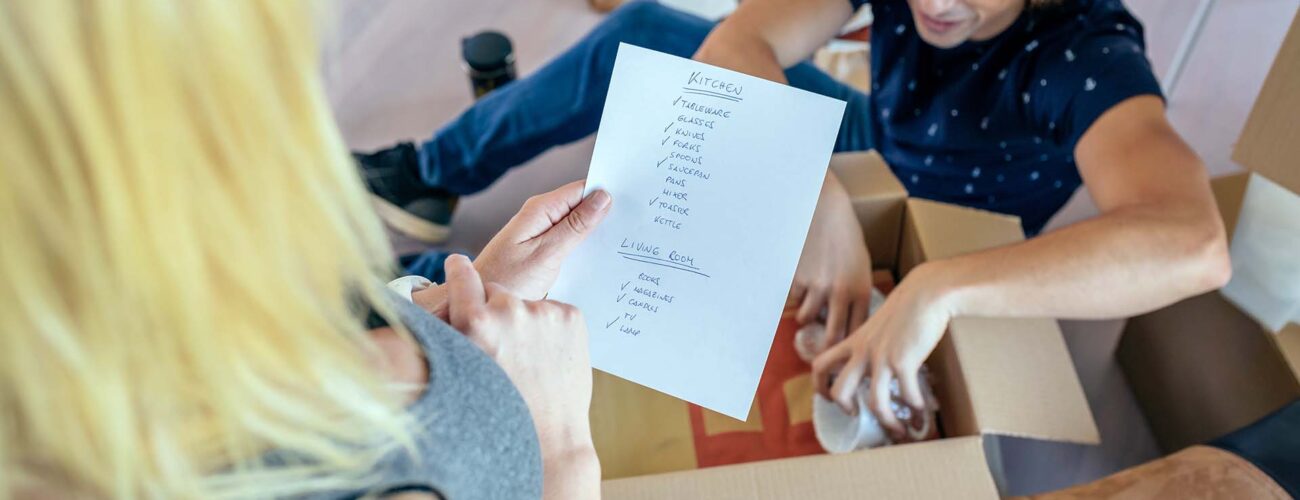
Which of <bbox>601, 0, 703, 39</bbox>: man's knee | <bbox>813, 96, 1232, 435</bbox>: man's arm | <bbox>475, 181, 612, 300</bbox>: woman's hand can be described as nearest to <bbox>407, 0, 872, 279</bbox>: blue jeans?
<bbox>601, 0, 703, 39</bbox>: man's knee

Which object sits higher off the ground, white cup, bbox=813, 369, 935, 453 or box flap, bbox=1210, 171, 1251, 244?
box flap, bbox=1210, 171, 1251, 244

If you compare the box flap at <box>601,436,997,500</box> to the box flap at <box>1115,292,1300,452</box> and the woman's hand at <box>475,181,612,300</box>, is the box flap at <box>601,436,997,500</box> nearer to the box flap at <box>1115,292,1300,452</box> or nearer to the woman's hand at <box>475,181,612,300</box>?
the woman's hand at <box>475,181,612,300</box>

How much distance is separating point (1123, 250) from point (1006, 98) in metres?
0.24

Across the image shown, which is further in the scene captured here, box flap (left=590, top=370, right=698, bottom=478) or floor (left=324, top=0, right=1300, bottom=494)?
floor (left=324, top=0, right=1300, bottom=494)

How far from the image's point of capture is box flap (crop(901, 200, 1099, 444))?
27.1 inches

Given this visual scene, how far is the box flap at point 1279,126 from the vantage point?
2.29 ft

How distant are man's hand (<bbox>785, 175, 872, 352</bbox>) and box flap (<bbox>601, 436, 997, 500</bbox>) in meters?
0.21

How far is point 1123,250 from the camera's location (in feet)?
2.17

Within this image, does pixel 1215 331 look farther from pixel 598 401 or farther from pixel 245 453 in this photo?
pixel 245 453

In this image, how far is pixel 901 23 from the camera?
0.91 metres

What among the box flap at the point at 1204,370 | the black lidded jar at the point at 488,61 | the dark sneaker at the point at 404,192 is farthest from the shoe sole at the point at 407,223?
the box flap at the point at 1204,370

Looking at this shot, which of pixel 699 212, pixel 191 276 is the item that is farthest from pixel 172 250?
pixel 699 212

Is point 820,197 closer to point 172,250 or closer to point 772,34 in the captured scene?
point 772,34

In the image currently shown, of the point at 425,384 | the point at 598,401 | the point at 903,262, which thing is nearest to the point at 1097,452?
the point at 903,262
